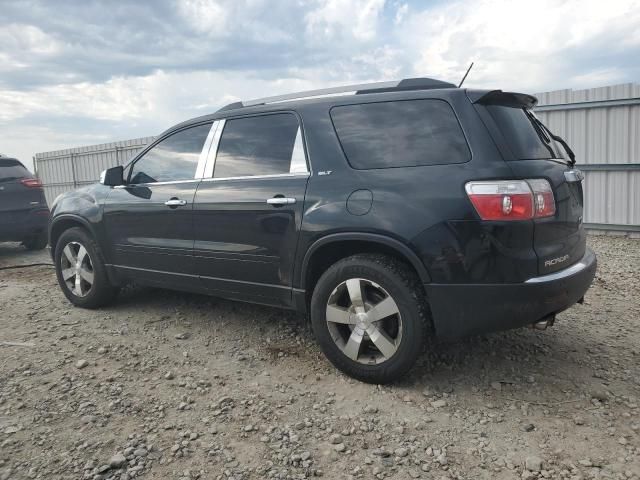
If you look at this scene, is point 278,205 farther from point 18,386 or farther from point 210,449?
point 18,386

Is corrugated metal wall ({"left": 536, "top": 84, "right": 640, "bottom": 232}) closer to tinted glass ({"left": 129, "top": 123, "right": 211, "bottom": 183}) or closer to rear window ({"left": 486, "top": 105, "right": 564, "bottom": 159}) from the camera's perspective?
rear window ({"left": 486, "top": 105, "right": 564, "bottom": 159})

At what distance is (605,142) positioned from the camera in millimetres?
8836

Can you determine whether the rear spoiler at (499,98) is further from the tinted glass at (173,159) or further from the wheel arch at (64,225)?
the wheel arch at (64,225)

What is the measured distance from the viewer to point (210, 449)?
2.60 meters

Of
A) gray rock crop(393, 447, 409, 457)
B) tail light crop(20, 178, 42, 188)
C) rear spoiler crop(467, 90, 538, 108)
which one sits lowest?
gray rock crop(393, 447, 409, 457)

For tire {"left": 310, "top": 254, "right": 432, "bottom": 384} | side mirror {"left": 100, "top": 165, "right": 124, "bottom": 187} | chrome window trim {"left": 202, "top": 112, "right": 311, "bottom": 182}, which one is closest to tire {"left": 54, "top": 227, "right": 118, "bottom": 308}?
side mirror {"left": 100, "top": 165, "right": 124, "bottom": 187}

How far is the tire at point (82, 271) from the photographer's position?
4.74 metres

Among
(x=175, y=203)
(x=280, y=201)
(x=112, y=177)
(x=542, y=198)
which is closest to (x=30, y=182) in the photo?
(x=112, y=177)

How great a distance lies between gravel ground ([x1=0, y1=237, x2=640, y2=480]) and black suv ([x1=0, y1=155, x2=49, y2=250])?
158 inches

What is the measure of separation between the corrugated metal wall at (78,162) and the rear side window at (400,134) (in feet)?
45.1

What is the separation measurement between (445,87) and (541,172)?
770 millimetres

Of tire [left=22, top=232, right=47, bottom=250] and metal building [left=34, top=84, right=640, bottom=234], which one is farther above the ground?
metal building [left=34, top=84, right=640, bottom=234]

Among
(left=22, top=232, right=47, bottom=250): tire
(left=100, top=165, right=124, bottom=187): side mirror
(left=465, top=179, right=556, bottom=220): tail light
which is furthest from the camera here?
(left=22, top=232, right=47, bottom=250): tire

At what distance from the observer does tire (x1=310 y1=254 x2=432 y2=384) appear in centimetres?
298
